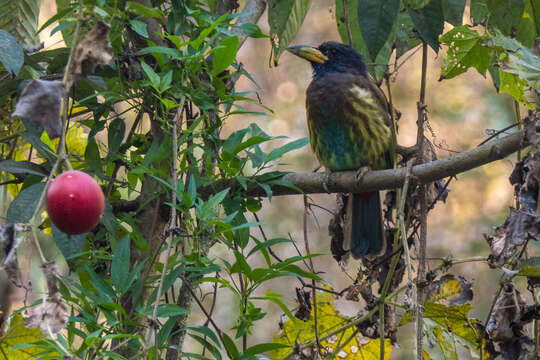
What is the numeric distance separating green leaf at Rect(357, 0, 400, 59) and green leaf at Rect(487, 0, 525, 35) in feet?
1.00

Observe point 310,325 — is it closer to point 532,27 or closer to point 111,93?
point 111,93

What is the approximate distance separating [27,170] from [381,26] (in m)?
1.01

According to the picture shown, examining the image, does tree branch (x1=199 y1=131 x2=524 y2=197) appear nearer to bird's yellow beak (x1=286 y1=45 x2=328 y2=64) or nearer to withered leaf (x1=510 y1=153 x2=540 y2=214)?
withered leaf (x1=510 y1=153 x2=540 y2=214)

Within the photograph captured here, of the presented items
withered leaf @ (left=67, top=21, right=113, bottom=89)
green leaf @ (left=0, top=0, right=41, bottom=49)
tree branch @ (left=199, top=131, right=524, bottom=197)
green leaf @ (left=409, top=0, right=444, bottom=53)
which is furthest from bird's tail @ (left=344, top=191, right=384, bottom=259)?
withered leaf @ (left=67, top=21, right=113, bottom=89)

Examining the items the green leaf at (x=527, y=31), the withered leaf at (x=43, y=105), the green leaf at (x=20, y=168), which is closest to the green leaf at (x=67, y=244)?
the green leaf at (x=20, y=168)

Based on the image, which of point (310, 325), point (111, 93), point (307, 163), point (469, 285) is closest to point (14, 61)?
point (111, 93)

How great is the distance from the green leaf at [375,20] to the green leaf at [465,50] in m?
0.44

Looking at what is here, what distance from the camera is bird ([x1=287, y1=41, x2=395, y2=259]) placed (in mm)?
2988

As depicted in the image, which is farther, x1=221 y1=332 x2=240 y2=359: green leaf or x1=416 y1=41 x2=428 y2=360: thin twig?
x1=416 y1=41 x2=428 y2=360: thin twig

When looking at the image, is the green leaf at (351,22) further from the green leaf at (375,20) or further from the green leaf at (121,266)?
the green leaf at (121,266)

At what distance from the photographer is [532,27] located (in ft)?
6.98

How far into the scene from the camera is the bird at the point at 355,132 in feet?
9.80

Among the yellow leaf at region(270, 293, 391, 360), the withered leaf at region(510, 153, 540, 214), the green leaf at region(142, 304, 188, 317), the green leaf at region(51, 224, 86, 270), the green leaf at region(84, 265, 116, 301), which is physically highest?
the withered leaf at region(510, 153, 540, 214)

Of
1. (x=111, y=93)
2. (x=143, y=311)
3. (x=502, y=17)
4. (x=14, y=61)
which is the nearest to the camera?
(x=143, y=311)
